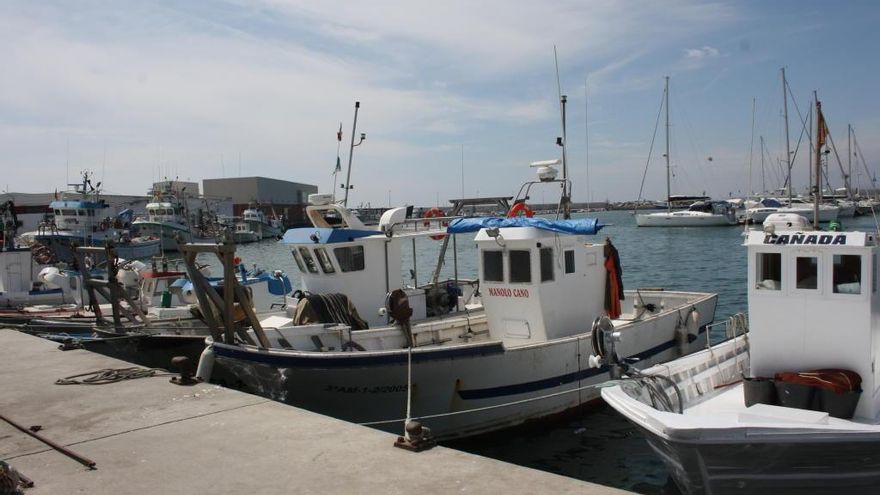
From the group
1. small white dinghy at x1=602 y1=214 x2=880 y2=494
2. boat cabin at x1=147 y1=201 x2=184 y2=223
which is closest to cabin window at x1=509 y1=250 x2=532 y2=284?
small white dinghy at x1=602 y1=214 x2=880 y2=494

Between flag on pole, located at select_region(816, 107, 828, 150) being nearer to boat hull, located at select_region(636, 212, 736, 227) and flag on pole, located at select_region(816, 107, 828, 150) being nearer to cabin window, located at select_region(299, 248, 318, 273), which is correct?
cabin window, located at select_region(299, 248, 318, 273)

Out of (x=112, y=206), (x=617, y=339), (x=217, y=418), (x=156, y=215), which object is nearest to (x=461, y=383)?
(x=617, y=339)

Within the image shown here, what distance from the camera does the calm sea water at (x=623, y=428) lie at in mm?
10625

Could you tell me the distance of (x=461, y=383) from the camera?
10984 millimetres

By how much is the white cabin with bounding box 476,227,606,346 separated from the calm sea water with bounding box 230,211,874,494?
1743 mm

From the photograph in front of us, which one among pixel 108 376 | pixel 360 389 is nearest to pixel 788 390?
pixel 360 389

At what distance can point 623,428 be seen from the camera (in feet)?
40.5

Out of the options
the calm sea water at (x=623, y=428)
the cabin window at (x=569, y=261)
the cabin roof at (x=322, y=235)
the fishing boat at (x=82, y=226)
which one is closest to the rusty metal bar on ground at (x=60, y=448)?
the calm sea water at (x=623, y=428)

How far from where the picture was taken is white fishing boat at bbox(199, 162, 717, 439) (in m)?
10.5

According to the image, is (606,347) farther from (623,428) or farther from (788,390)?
(623,428)

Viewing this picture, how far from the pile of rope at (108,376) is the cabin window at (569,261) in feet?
23.3

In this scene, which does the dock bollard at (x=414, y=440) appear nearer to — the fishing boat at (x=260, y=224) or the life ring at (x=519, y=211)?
the life ring at (x=519, y=211)

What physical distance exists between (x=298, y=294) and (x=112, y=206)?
7684cm

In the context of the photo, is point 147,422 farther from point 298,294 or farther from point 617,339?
point 298,294
